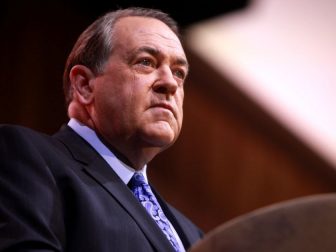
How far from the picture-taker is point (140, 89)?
1.66 metres

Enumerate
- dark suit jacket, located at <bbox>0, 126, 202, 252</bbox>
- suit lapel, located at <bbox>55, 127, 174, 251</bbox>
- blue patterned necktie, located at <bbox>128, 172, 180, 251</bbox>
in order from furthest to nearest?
blue patterned necktie, located at <bbox>128, 172, 180, 251</bbox> → suit lapel, located at <bbox>55, 127, 174, 251</bbox> → dark suit jacket, located at <bbox>0, 126, 202, 252</bbox>

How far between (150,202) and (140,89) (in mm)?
239

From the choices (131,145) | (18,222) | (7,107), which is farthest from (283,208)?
(7,107)

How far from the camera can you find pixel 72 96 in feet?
5.83

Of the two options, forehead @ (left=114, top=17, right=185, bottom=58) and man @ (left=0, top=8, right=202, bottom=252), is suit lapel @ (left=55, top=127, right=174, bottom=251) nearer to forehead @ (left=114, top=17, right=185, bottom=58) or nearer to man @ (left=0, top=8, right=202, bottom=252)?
man @ (left=0, top=8, right=202, bottom=252)

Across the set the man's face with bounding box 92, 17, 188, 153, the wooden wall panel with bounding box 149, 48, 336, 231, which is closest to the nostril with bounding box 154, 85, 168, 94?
the man's face with bounding box 92, 17, 188, 153

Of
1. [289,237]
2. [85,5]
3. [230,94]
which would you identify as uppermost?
[289,237]

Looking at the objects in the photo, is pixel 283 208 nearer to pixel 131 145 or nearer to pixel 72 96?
pixel 131 145

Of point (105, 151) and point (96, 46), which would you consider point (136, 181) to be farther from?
point (96, 46)

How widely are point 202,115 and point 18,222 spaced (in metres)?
2.10

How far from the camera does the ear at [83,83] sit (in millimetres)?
1723

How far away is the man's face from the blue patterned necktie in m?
0.08

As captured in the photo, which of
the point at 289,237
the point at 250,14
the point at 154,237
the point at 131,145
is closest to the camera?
the point at 289,237

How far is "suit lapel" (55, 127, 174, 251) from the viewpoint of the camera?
1409mm
